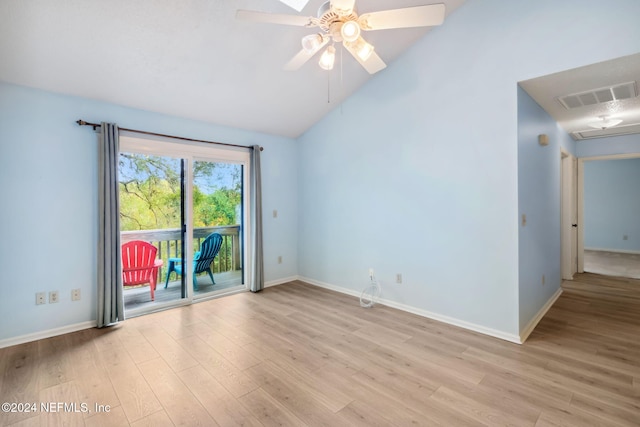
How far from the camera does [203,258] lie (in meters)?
4.29

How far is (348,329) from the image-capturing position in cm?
313

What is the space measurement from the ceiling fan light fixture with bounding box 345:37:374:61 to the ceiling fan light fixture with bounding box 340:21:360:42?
0.45 ft

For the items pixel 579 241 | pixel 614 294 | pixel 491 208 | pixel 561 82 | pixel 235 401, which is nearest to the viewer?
pixel 235 401

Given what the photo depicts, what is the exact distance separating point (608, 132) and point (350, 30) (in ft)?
17.9

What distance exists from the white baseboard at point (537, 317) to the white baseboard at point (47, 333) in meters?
4.50

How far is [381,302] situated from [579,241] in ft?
14.3

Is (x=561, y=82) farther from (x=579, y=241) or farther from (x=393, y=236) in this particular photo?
(x=579, y=241)

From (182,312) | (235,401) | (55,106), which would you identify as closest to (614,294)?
(235,401)

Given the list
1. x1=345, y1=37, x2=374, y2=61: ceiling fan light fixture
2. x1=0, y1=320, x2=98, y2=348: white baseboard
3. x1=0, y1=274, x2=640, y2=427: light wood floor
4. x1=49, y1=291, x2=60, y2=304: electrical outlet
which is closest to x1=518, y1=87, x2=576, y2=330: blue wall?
x1=0, y1=274, x2=640, y2=427: light wood floor

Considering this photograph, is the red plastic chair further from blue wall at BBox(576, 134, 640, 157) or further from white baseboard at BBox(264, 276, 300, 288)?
blue wall at BBox(576, 134, 640, 157)

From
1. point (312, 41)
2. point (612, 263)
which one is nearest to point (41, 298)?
point (312, 41)

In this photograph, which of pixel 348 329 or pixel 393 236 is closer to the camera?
pixel 348 329

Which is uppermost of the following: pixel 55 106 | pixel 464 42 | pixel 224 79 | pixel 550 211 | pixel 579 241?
pixel 464 42

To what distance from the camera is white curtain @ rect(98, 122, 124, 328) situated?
3.15 m
